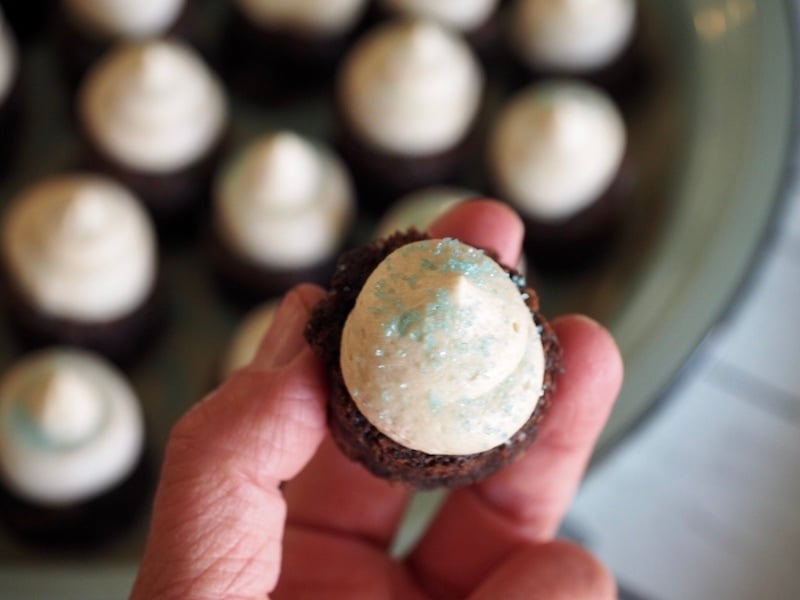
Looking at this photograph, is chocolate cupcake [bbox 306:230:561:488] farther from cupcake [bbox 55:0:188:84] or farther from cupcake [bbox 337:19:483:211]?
cupcake [bbox 55:0:188:84]

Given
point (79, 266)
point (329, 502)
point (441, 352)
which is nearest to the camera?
point (441, 352)

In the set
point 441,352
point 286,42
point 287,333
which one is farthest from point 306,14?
point 441,352

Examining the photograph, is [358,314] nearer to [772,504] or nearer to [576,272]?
[576,272]

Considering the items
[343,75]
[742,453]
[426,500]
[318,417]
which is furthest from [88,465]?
[742,453]

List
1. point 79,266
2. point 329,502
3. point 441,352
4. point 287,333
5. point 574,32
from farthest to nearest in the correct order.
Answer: point 574,32, point 79,266, point 329,502, point 287,333, point 441,352

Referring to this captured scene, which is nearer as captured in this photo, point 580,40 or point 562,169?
point 562,169

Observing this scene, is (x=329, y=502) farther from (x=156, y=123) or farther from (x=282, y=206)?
(x=156, y=123)
